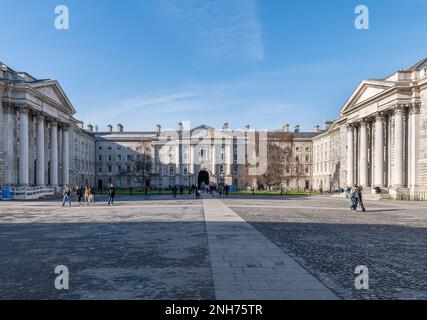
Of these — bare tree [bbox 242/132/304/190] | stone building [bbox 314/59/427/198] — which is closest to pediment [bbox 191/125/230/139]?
bare tree [bbox 242/132/304/190]

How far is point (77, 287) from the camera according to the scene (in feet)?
21.1

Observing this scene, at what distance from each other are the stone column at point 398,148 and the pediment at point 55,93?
1746 inches

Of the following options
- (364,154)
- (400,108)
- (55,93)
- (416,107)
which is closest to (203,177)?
(55,93)

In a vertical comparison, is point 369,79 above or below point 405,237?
above

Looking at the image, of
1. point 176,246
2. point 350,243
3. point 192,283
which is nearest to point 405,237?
point 350,243

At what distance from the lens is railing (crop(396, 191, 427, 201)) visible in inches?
1532

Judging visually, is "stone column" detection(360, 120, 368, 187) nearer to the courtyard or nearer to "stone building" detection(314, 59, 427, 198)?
"stone building" detection(314, 59, 427, 198)

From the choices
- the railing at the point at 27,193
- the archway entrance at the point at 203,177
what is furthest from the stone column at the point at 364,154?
the archway entrance at the point at 203,177

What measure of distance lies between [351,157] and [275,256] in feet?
170

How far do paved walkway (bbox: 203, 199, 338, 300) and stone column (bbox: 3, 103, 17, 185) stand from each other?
37106 mm

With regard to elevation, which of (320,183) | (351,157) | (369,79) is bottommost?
(320,183)

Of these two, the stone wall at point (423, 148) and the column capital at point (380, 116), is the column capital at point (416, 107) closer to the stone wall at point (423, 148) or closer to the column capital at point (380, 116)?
the stone wall at point (423, 148)
